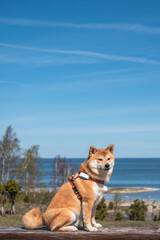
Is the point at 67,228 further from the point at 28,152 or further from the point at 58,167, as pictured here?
the point at 58,167

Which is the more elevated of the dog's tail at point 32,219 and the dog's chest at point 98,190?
the dog's chest at point 98,190

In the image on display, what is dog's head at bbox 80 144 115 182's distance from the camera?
17.2ft

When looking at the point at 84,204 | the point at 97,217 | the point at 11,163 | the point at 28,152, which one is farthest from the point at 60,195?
the point at 28,152

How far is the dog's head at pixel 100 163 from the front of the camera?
17.2ft

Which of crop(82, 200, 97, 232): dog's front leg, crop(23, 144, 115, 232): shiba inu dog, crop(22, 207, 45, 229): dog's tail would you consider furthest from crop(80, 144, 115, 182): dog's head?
crop(22, 207, 45, 229): dog's tail

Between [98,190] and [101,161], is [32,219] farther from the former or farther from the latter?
[101,161]

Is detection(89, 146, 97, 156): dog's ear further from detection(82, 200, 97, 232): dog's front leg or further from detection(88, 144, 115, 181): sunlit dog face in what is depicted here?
detection(82, 200, 97, 232): dog's front leg

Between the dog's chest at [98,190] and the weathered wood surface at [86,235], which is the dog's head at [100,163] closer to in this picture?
the dog's chest at [98,190]

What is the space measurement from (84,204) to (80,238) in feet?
1.76

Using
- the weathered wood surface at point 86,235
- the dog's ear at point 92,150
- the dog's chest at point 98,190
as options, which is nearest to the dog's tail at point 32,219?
the weathered wood surface at point 86,235

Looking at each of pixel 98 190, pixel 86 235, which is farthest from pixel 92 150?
pixel 86 235

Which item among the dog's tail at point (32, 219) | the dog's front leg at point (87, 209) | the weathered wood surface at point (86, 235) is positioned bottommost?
the weathered wood surface at point (86, 235)

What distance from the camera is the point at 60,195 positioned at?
5.46 m

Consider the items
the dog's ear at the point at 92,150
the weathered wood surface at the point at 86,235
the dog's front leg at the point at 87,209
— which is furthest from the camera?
the dog's ear at the point at 92,150
